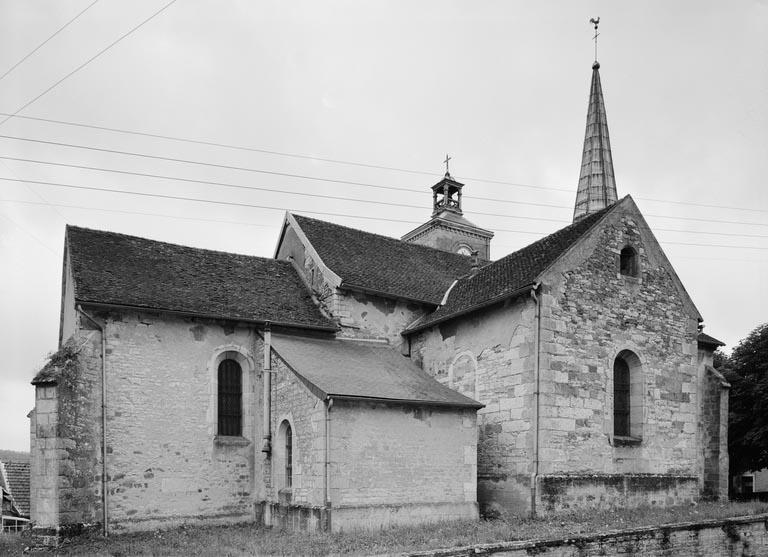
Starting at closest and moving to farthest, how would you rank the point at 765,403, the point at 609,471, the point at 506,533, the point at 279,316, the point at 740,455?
the point at 506,533 < the point at 609,471 < the point at 279,316 < the point at 765,403 < the point at 740,455

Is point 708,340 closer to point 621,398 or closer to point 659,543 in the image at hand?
point 621,398

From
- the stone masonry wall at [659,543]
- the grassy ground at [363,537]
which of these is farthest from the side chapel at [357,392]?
the stone masonry wall at [659,543]

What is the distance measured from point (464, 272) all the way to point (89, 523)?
53.4 ft

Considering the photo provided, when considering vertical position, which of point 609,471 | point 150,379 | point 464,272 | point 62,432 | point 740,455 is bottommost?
point 740,455

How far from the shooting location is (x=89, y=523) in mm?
17609

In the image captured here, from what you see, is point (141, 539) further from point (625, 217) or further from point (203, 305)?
point (625, 217)

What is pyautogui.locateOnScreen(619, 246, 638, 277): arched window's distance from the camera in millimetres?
21000

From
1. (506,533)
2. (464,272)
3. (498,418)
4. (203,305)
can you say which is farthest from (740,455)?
(203,305)

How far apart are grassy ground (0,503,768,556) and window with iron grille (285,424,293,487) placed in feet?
4.50

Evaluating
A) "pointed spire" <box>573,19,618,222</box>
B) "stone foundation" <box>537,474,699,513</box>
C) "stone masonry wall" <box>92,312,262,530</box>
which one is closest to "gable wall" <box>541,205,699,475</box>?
"stone foundation" <box>537,474,699,513</box>

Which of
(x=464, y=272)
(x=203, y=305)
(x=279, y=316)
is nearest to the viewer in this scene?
(x=203, y=305)

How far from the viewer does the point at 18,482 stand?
32.6 m

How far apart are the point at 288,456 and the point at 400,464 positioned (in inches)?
135

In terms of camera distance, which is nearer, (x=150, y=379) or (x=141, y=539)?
(x=141, y=539)
